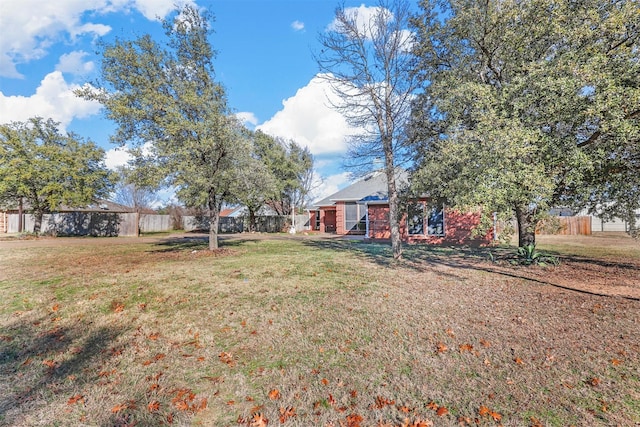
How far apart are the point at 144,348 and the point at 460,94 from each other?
28.3 ft

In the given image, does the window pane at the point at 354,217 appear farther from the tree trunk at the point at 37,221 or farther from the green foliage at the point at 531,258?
the tree trunk at the point at 37,221

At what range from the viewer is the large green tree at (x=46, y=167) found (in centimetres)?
1764

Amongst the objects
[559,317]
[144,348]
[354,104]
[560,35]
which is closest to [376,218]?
[354,104]

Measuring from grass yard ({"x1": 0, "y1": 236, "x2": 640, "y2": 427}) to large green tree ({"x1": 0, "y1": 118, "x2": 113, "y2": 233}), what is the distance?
14840 mm

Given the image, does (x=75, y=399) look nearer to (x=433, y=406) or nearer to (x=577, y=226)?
(x=433, y=406)

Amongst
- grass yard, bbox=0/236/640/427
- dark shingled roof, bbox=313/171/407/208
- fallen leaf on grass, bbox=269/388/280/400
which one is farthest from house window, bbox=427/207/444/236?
fallen leaf on grass, bbox=269/388/280/400

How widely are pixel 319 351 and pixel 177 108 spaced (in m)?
9.85

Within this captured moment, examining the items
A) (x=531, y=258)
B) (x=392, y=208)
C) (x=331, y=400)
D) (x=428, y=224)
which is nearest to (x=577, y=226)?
(x=428, y=224)

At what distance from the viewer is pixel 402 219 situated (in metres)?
15.8

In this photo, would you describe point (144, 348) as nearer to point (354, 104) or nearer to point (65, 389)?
point (65, 389)

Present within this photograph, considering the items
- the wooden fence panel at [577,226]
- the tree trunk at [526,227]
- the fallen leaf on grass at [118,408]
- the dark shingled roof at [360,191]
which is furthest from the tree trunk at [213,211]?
the wooden fence panel at [577,226]

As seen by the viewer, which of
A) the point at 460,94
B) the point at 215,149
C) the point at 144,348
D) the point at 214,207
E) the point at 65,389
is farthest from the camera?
the point at 214,207

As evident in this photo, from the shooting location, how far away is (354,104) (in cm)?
970

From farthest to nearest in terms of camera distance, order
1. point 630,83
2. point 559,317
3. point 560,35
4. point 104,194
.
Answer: point 104,194 → point 560,35 → point 630,83 → point 559,317
